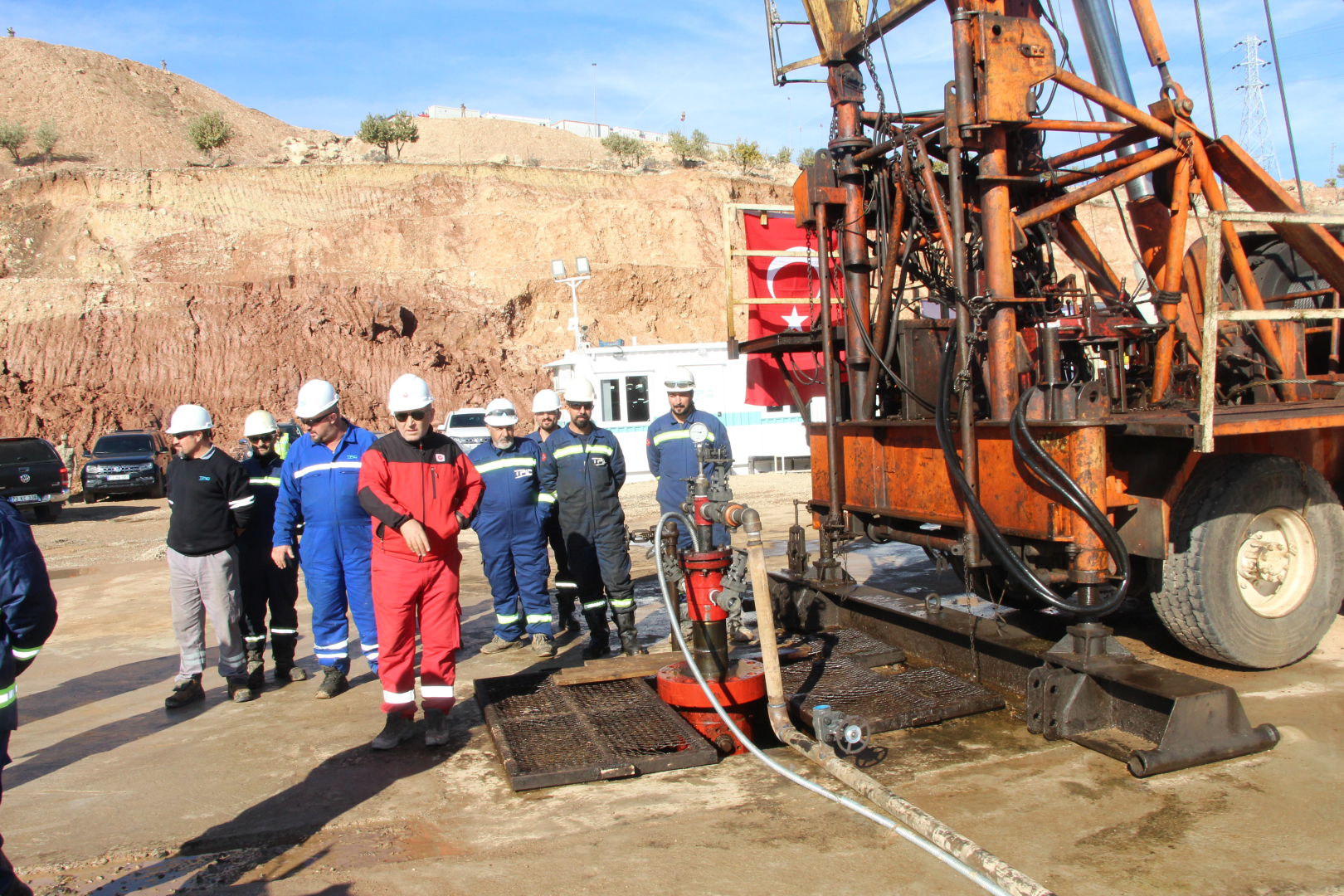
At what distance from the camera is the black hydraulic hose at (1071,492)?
13.6ft

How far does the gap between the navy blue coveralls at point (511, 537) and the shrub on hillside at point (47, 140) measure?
5102cm

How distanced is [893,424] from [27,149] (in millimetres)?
59106

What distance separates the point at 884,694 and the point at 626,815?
1733 millimetres

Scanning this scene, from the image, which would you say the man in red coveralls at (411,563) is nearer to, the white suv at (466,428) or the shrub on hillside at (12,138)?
the white suv at (466,428)

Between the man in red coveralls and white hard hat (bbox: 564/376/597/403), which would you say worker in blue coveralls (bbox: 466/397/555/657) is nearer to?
white hard hat (bbox: 564/376/597/403)

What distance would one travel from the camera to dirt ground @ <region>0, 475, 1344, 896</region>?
124 inches

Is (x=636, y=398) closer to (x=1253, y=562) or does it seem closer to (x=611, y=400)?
(x=611, y=400)

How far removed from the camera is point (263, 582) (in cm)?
638

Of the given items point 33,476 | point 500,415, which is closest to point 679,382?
point 500,415

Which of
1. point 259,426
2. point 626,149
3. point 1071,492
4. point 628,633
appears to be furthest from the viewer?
point 626,149

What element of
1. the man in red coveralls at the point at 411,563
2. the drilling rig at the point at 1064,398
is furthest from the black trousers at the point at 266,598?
the drilling rig at the point at 1064,398

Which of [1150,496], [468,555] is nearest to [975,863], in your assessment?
[1150,496]

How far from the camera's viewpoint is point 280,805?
159 inches

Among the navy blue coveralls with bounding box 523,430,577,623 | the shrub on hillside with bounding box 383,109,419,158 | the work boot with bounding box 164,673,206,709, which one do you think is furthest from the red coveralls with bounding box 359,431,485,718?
the shrub on hillside with bounding box 383,109,419,158
